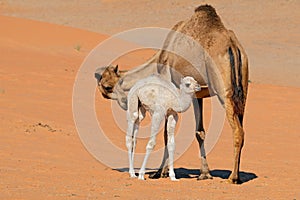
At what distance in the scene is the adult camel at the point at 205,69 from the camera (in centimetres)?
1073

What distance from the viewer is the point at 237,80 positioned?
35.4 ft

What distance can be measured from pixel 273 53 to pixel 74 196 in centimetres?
3054

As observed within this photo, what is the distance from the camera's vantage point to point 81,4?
5697 centimetres

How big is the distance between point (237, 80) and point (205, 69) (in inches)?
20.1

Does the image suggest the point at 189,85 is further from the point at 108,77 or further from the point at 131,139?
the point at 108,77

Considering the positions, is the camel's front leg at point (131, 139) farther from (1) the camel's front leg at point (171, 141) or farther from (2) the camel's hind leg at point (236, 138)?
(2) the camel's hind leg at point (236, 138)

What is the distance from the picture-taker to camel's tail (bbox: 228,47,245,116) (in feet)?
35.2

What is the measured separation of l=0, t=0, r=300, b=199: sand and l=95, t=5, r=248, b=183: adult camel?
1.06 metres

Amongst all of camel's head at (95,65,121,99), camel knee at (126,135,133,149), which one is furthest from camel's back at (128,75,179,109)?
camel knee at (126,135,133,149)

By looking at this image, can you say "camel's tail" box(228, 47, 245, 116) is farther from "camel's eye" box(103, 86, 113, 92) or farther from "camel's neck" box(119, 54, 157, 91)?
"camel's eye" box(103, 86, 113, 92)

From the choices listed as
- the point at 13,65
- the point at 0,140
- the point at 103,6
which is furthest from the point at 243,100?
the point at 103,6

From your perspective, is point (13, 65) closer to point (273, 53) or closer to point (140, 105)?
point (140, 105)

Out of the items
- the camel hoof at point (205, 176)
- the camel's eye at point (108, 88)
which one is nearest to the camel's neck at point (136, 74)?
the camel's eye at point (108, 88)

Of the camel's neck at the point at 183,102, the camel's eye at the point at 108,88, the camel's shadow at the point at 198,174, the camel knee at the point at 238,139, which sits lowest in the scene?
the camel's shadow at the point at 198,174
